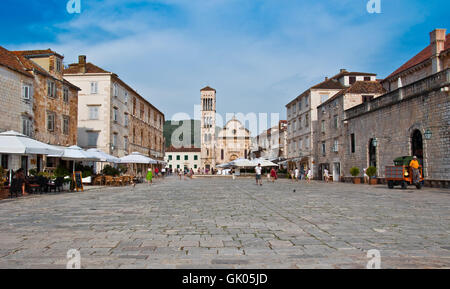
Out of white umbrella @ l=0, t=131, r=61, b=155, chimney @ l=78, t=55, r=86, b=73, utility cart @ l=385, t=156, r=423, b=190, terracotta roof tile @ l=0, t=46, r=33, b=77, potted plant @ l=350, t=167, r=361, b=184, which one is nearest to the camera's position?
white umbrella @ l=0, t=131, r=61, b=155

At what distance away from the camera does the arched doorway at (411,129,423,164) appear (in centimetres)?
2299

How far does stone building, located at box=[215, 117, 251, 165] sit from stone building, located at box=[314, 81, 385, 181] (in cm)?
4420

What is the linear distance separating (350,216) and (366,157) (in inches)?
942

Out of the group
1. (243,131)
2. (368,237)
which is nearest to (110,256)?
(368,237)

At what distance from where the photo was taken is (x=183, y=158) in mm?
97625

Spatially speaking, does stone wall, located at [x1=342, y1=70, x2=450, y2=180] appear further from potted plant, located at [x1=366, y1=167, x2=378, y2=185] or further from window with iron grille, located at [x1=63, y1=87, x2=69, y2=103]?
window with iron grille, located at [x1=63, y1=87, x2=69, y2=103]

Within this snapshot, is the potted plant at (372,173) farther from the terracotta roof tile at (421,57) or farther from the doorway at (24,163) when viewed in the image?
the doorway at (24,163)

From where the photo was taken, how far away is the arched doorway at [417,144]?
75.4 feet

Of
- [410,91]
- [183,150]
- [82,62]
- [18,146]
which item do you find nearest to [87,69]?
[82,62]

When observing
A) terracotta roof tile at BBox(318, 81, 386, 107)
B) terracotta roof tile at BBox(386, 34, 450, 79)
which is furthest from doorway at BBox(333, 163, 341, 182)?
terracotta roof tile at BBox(386, 34, 450, 79)

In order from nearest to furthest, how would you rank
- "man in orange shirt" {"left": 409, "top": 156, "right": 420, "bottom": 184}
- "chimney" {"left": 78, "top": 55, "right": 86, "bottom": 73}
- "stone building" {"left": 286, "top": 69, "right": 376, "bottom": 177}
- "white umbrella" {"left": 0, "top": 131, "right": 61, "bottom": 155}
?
1. "white umbrella" {"left": 0, "top": 131, "right": 61, "bottom": 155}
2. "man in orange shirt" {"left": 409, "top": 156, "right": 420, "bottom": 184}
3. "chimney" {"left": 78, "top": 55, "right": 86, "bottom": 73}
4. "stone building" {"left": 286, "top": 69, "right": 376, "bottom": 177}

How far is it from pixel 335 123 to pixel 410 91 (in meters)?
14.3

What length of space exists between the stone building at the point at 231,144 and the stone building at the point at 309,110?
35108 mm
